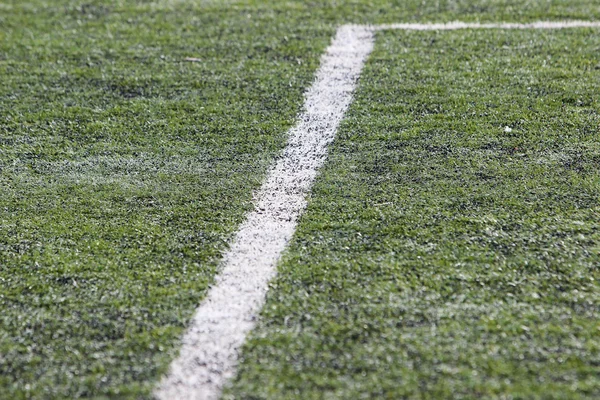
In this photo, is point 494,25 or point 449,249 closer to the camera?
point 449,249

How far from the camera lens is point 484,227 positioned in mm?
2977

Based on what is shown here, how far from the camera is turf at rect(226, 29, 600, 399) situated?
2.29 meters

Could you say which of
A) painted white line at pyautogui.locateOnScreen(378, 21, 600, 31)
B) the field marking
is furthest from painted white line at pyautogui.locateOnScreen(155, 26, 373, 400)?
painted white line at pyautogui.locateOnScreen(378, 21, 600, 31)

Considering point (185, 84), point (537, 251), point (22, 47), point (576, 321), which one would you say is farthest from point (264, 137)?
point (22, 47)

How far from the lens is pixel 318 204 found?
321cm

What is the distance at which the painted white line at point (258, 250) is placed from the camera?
92.8 inches

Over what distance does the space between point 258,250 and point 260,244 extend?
0.05m

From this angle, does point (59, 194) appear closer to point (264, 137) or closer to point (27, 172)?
point (27, 172)

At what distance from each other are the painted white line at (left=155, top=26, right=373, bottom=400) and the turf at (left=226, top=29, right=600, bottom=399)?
7cm

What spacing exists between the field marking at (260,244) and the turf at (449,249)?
0.07m

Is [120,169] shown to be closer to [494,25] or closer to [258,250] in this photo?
[258,250]

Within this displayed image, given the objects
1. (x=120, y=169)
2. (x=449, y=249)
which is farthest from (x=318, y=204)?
(x=120, y=169)

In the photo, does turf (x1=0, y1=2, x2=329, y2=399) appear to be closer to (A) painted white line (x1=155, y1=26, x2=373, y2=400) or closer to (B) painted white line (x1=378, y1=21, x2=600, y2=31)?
(A) painted white line (x1=155, y1=26, x2=373, y2=400)

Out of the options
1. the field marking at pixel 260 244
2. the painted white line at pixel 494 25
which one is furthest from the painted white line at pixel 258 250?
the painted white line at pixel 494 25
